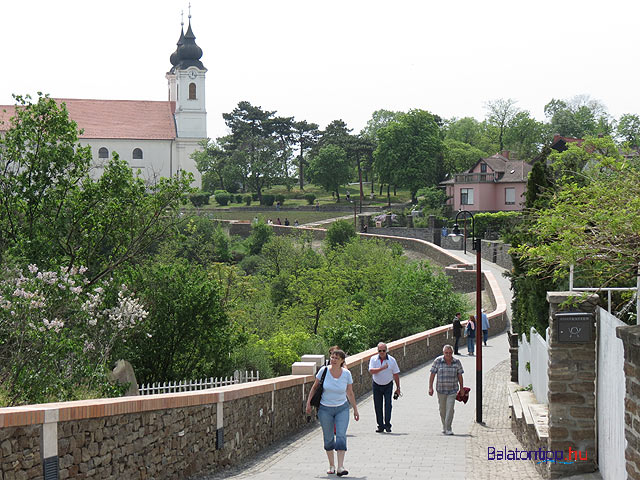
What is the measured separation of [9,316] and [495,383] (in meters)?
12.5

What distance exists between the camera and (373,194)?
4075 inches

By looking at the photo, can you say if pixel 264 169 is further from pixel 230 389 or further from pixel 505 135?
pixel 230 389

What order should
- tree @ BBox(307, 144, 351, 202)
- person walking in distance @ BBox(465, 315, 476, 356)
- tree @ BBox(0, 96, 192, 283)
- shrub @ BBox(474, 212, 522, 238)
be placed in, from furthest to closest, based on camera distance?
1. tree @ BBox(307, 144, 351, 202)
2. shrub @ BBox(474, 212, 522, 238)
3. person walking in distance @ BBox(465, 315, 476, 356)
4. tree @ BBox(0, 96, 192, 283)

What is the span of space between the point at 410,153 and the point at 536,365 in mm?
80208

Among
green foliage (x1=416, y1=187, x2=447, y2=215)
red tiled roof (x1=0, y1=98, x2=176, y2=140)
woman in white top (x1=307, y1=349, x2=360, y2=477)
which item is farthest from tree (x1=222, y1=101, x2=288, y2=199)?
woman in white top (x1=307, y1=349, x2=360, y2=477)

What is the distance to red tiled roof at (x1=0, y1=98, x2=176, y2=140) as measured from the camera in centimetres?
10981

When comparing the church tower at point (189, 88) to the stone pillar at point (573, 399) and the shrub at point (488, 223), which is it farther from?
the stone pillar at point (573, 399)

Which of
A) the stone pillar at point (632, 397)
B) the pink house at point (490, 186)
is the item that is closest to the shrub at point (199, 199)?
the pink house at point (490, 186)

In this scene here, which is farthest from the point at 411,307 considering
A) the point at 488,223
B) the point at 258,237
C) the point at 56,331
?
the point at 258,237

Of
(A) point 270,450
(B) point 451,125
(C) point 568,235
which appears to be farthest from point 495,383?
(B) point 451,125

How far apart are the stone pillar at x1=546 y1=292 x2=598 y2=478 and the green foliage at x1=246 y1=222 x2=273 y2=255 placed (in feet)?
204

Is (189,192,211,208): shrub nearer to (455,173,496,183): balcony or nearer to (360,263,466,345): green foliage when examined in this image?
(455,173,496,183): balcony

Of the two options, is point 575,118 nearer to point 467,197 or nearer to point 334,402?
point 467,197

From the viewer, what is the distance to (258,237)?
2813 inches
